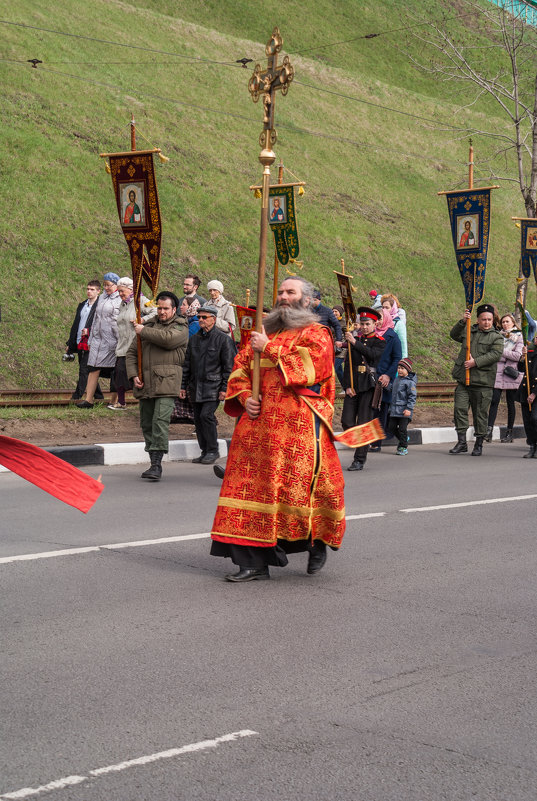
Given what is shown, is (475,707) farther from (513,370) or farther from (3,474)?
(513,370)

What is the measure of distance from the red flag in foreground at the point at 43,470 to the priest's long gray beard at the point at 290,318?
8.32 feet

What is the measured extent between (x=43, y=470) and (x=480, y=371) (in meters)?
10.8

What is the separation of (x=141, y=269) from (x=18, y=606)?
21.8 ft

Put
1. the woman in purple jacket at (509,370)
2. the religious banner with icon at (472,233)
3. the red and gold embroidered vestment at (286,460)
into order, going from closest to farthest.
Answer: the red and gold embroidered vestment at (286,460), the religious banner with icon at (472,233), the woman in purple jacket at (509,370)

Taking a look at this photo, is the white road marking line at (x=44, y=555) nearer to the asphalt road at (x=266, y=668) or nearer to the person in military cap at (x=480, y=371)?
the asphalt road at (x=266, y=668)

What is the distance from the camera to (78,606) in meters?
5.58

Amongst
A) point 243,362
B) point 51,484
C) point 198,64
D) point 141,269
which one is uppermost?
point 198,64

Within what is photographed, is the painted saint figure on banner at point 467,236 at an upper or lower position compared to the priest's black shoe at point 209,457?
upper

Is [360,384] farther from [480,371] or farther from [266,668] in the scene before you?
[266,668]

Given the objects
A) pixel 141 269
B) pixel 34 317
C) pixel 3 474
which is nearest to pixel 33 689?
pixel 3 474

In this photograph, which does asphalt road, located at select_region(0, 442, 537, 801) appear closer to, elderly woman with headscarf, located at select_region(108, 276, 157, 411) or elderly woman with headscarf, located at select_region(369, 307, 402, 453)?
elderly woman with headscarf, located at select_region(369, 307, 402, 453)

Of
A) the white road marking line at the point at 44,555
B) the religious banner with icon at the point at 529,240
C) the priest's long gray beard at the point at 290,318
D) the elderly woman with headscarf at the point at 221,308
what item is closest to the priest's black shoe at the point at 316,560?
the priest's long gray beard at the point at 290,318

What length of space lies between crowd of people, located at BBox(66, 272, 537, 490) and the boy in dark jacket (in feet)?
0.05

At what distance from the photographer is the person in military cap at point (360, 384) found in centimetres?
1252
